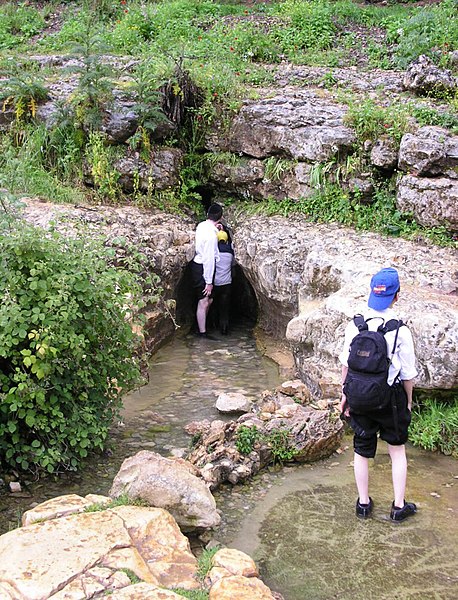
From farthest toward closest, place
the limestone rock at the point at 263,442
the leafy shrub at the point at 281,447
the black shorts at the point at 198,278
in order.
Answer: the black shorts at the point at 198,278
the leafy shrub at the point at 281,447
the limestone rock at the point at 263,442

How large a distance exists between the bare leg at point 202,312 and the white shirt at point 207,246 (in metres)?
0.53

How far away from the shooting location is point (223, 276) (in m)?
10.7

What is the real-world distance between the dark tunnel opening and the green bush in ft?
14.8

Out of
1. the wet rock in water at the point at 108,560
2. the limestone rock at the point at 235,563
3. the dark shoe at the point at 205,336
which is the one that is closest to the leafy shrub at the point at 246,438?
the wet rock in water at the point at 108,560

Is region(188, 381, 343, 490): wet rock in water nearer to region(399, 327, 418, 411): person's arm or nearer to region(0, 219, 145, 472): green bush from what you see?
region(0, 219, 145, 472): green bush

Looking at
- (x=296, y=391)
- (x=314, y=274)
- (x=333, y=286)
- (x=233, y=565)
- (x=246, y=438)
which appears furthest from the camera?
(x=314, y=274)

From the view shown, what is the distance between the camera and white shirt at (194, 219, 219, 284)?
10.2 metres

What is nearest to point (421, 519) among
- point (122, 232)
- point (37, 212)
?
point (122, 232)

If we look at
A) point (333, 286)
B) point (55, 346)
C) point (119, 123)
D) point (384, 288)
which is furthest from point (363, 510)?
point (119, 123)

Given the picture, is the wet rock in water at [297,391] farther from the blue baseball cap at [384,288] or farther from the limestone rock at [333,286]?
the blue baseball cap at [384,288]

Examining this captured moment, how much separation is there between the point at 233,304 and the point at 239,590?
8.52 meters

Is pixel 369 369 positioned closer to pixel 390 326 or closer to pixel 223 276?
pixel 390 326

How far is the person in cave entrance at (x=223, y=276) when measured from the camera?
10.6m

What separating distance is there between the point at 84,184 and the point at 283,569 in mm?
7832
